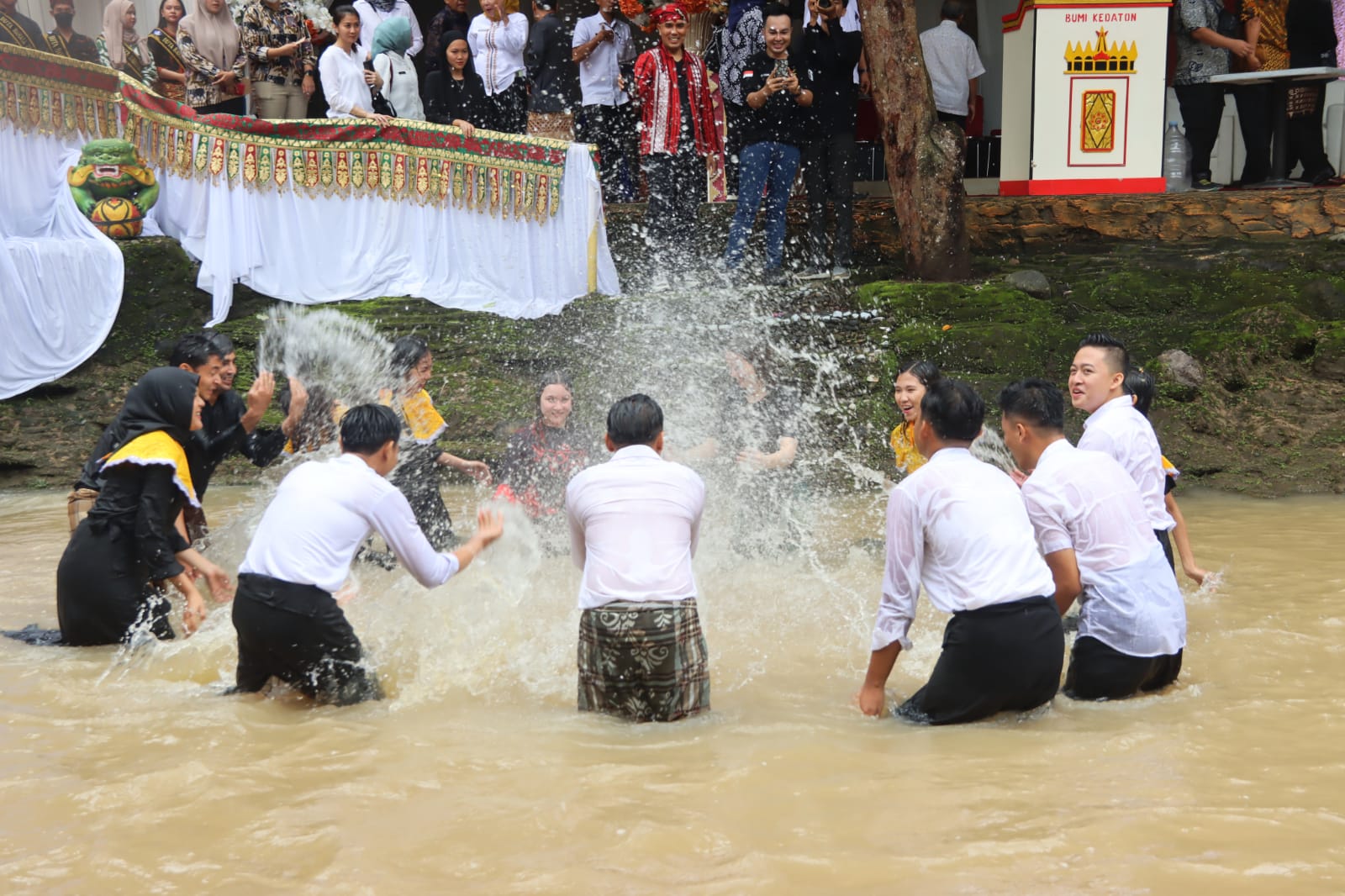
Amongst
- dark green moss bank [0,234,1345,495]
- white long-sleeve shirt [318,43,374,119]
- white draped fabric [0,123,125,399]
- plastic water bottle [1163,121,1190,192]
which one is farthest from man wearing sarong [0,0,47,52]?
plastic water bottle [1163,121,1190,192]

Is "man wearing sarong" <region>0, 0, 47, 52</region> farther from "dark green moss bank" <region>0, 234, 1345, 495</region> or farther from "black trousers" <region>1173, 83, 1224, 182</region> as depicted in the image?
"black trousers" <region>1173, 83, 1224, 182</region>

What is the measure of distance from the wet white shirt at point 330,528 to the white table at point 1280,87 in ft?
30.2

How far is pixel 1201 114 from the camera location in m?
11.7

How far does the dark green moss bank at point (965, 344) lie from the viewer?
9523 millimetres

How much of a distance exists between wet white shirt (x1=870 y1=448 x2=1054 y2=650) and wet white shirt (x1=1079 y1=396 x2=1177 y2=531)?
1.22 m

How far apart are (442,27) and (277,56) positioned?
1.63 meters

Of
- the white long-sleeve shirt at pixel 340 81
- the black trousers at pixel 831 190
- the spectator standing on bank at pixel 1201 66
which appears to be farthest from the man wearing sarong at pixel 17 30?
the spectator standing on bank at pixel 1201 66

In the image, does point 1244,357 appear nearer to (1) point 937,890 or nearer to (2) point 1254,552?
(2) point 1254,552

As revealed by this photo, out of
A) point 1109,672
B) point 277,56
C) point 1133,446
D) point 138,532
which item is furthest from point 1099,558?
point 277,56

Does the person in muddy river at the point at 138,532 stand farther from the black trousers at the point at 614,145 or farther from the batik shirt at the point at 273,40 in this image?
the black trousers at the point at 614,145

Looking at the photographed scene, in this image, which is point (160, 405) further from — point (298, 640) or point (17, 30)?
point (17, 30)

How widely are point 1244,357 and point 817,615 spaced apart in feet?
18.7

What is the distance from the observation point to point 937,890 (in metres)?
3.32

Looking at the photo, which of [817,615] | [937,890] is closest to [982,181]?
[817,615]
